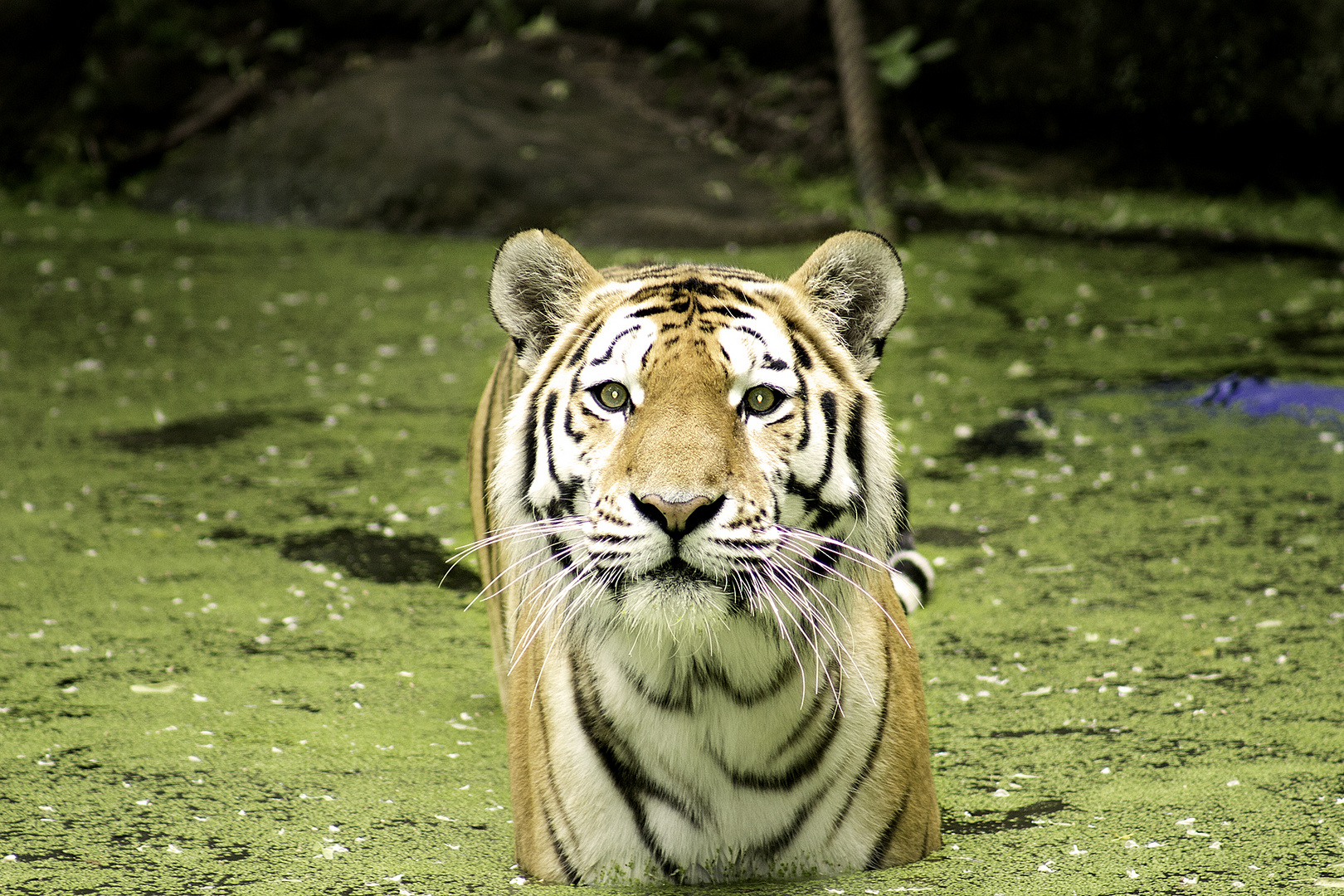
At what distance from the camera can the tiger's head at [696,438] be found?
2057mm

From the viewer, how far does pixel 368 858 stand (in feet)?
8.45

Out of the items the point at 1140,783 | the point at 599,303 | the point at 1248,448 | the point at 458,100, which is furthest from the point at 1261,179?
the point at 599,303

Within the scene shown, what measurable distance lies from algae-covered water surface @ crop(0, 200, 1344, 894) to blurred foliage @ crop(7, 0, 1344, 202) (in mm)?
1551

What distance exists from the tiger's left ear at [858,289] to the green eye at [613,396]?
1.23ft

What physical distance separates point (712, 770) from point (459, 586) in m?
2.09

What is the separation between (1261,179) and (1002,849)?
7.42 meters

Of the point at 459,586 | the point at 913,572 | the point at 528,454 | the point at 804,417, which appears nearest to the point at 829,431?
the point at 804,417

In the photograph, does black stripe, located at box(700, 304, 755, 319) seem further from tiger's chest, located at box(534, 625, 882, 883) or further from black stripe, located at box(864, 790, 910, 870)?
black stripe, located at box(864, 790, 910, 870)

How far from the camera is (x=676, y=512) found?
1997 mm

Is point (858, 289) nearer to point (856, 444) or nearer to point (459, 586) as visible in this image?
point (856, 444)

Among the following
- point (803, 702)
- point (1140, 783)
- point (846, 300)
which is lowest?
point (1140, 783)

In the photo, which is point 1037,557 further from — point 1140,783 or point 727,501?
point 727,501

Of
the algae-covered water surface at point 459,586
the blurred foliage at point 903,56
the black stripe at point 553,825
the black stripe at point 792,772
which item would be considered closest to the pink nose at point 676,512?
the black stripe at point 792,772

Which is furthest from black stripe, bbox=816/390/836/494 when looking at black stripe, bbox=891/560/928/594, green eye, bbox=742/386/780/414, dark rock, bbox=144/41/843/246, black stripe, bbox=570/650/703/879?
dark rock, bbox=144/41/843/246
